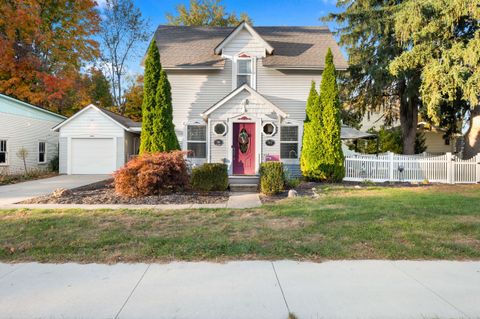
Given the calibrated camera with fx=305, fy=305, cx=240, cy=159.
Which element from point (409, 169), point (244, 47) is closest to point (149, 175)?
point (244, 47)

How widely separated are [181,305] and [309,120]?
11240 millimetres

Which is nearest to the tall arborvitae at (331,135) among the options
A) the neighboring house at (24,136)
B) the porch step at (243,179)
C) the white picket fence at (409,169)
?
the white picket fence at (409,169)

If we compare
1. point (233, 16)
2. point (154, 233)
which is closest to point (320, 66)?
point (154, 233)

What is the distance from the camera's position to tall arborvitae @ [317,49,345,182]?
41.3 feet

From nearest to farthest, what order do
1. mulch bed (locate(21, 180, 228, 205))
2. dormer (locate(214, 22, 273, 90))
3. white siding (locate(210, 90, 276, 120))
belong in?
mulch bed (locate(21, 180, 228, 205)) < white siding (locate(210, 90, 276, 120)) < dormer (locate(214, 22, 273, 90))

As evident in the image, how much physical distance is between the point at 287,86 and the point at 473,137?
10373 millimetres

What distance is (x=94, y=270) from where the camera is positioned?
4086 millimetres

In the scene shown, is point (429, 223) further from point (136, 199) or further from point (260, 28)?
point (260, 28)

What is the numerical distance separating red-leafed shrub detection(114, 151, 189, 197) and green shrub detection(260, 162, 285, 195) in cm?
277

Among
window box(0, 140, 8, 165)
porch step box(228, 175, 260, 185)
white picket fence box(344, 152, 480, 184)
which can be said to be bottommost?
porch step box(228, 175, 260, 185)

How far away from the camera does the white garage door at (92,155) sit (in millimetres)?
17375

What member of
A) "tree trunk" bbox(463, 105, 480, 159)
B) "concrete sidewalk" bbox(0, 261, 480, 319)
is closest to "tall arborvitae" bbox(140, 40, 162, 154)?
"concrete sidewalk" bbox(0, 261, 480, 319)

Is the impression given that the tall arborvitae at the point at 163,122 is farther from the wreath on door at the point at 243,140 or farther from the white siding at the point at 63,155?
the white siding at the point at 63,155

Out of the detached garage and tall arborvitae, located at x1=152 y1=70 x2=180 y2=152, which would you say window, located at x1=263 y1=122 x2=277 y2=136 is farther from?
the detached garage
